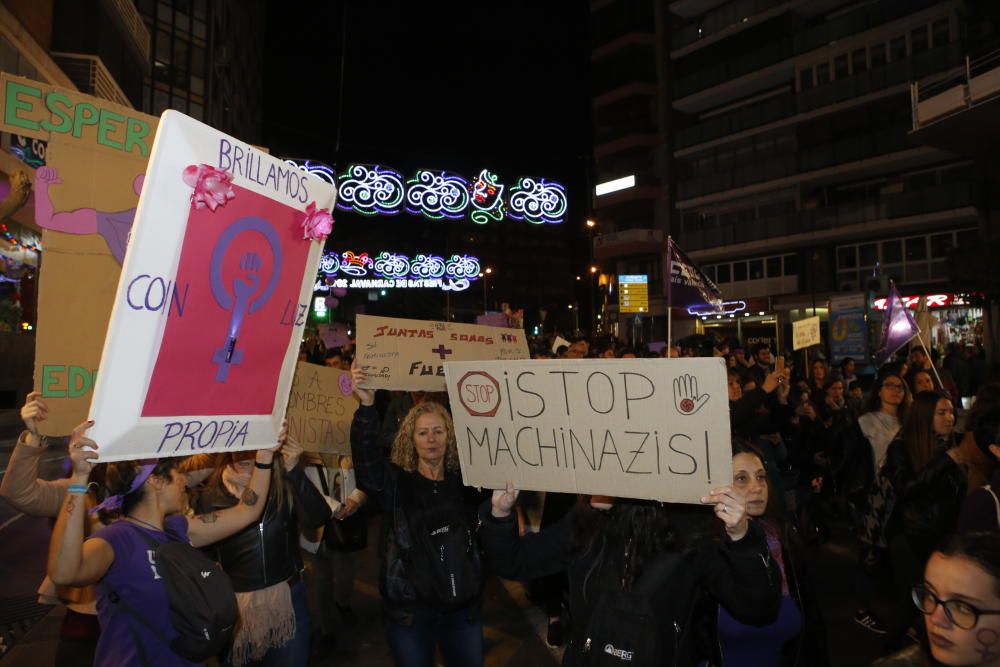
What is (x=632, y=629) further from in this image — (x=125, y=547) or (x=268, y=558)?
(x=268, y=558)

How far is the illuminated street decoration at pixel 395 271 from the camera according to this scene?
72.5ft

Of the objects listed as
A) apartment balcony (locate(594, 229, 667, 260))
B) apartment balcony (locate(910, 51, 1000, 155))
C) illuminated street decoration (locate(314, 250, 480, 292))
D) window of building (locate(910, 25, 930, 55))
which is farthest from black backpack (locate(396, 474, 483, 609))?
apartment balcony (locate(594, 229, 667, 260))

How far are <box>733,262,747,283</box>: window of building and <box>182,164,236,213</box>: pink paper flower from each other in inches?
1429

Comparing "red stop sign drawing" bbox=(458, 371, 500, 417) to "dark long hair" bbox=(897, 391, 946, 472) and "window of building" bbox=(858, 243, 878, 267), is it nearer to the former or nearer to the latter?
"dark long hair" bbox=(897, 391, 946, 472)

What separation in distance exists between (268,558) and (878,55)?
3543 centimetres

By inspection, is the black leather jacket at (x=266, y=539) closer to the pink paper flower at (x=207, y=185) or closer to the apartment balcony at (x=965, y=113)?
the pink paper flower at (x=207, y=185)

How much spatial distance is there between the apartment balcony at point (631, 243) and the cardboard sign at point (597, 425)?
3799cm

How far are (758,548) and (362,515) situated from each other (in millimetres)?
3412

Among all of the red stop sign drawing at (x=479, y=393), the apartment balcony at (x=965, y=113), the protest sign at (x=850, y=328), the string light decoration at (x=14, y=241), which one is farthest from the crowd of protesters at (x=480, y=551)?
the apartment balcony at (x=965, y=113)

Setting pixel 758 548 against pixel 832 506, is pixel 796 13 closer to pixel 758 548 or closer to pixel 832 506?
pixel 832 506

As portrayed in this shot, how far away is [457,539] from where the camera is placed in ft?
11.3

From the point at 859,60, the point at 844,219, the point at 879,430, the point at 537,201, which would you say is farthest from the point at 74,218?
the point at 859,60

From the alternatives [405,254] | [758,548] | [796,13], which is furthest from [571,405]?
[796,13]

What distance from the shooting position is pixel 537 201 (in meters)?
21.2
